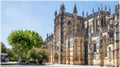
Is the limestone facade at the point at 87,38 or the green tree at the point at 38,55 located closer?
the limestone facade at the point at 87,38

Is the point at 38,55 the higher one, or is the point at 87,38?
the point at 87,38

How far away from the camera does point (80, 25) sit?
72.7 metres

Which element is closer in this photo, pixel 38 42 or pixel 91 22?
pixel 91 22

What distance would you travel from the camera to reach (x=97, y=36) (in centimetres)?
5562

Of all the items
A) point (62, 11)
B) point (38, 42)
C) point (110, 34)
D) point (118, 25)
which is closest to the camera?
point (118, 25)

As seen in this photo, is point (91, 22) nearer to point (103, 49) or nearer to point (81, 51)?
point (81, 51)

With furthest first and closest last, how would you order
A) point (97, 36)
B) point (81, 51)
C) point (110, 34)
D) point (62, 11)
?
point (62, 11)
point (81, 51)
point (97, 36)
point (110, 34)

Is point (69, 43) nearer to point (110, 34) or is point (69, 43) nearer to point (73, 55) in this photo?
point (73, 55)

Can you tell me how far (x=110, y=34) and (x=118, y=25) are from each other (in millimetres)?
5613

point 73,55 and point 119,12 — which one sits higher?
point 119,12

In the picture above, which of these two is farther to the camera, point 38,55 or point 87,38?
point 87,38

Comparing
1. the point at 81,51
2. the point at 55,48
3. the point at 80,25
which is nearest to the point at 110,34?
the point at 81,51

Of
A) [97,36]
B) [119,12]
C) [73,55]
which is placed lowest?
[73,55]

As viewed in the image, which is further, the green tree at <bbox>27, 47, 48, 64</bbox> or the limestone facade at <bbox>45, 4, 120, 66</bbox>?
the green tree at <bbox>27, 47, 48, 64</bbox>
